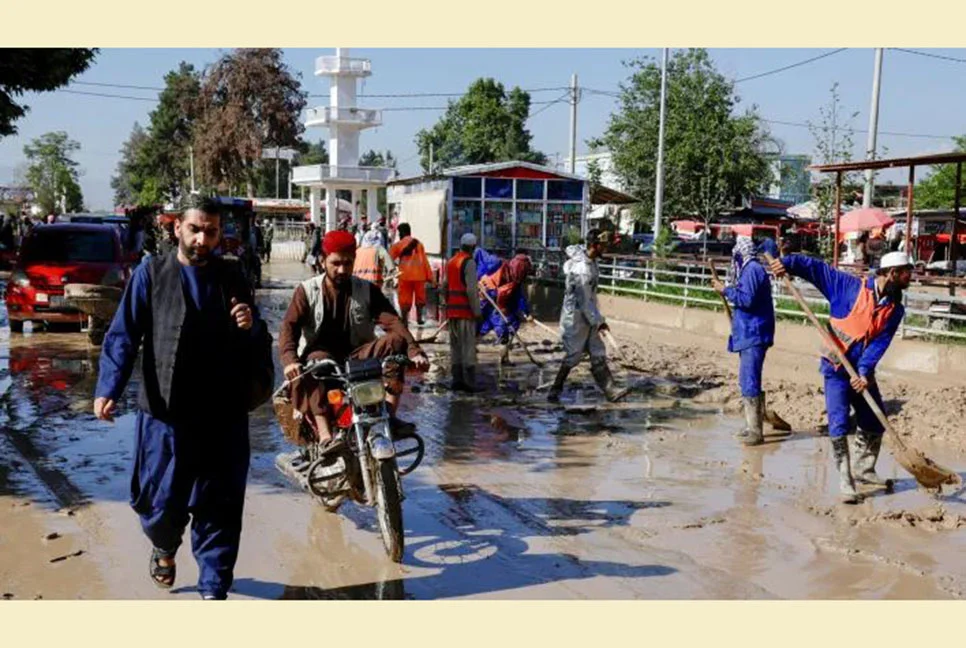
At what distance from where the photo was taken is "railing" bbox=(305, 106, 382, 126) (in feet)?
166

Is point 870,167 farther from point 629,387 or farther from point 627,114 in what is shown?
point 627,114

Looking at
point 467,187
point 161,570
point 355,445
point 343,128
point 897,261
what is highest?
point 343,128

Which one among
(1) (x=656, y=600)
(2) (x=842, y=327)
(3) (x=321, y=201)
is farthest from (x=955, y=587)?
(3) (x=321, y=201)

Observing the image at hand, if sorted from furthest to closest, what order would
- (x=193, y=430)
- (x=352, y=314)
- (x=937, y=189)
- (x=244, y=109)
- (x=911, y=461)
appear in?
(x=244, y=109)
(x=937, y=189)
(x=911, y=461)
(x=352, y=314)
(x=193, y=430)

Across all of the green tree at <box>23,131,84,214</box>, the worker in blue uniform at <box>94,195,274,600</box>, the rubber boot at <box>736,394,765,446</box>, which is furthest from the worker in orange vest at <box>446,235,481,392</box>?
the green tree at <box>23,131,84,214</box>

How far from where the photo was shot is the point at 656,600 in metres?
4.76

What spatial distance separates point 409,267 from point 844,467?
26.2ft

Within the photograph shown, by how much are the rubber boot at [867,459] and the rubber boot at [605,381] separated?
3.17 m

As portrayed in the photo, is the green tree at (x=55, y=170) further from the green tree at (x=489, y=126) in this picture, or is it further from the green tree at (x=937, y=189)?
the green tree at (x=937, y=189)

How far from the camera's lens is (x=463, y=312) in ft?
34.8

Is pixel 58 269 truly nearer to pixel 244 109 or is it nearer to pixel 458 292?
pixel 458 292

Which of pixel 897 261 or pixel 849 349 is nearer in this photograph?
pixel 897 261

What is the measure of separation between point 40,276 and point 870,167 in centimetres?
1210

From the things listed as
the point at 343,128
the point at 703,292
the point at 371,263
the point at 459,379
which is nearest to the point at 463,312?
the point at 459,379
